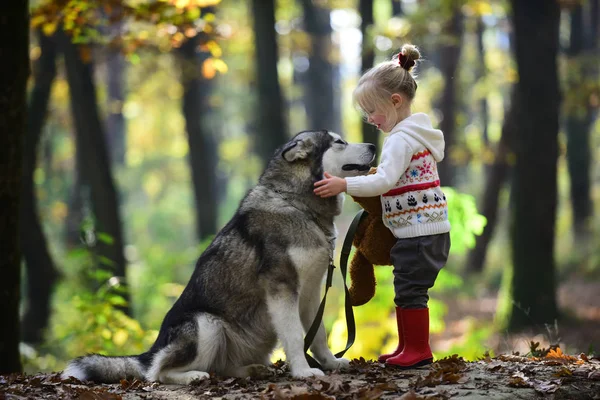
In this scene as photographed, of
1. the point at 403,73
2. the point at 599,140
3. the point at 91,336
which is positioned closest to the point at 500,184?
the point at 91,336

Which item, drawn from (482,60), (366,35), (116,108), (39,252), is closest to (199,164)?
(39,252)

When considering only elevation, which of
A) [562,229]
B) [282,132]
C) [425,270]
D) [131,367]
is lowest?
[562,229]

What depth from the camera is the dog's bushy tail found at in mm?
4953

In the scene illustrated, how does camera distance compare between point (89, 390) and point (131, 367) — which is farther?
point (131, 367)

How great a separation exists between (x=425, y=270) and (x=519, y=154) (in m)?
6.78

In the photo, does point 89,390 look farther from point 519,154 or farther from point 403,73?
point 519,154

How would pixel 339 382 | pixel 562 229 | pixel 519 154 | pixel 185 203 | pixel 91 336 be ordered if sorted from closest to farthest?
pixel 339 382 < pixel 91 336 < pixel 519 154 < pixel 562 229 < pixel 185 203

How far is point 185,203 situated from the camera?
125ft

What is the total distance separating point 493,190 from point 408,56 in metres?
13.4

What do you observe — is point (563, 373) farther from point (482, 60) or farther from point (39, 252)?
point (482, 60)

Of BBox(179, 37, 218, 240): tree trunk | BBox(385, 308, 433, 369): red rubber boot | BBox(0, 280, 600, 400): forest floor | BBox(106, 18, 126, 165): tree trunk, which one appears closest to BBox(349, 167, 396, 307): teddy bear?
BBox(385, 308, 433, 369): red rubber boot

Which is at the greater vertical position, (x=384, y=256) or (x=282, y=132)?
(x=282, y=132)

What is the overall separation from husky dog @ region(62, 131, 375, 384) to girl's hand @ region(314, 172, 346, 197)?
34cm

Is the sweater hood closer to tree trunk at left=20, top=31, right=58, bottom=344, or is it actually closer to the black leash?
the black leash
